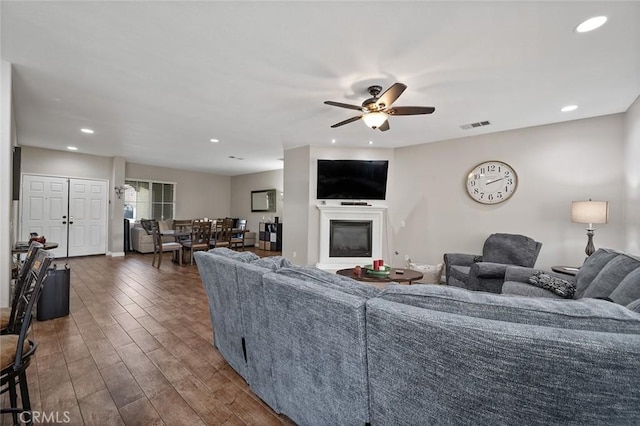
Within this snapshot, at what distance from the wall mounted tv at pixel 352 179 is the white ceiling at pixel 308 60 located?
1.20 metres

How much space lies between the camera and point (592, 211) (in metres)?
3.18

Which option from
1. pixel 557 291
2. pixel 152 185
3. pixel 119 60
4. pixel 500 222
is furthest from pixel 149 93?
pixel 152 185

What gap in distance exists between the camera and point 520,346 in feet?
2.51

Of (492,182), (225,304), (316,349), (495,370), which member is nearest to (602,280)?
(495,370)

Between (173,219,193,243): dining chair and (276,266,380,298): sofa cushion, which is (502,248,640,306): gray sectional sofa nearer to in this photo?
(276,266,380,298): sofa cushion

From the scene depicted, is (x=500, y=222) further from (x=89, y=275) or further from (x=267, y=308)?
(x=89, y=275)

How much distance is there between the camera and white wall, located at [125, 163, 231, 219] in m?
8.18

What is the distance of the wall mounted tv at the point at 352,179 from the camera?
5.19 metres

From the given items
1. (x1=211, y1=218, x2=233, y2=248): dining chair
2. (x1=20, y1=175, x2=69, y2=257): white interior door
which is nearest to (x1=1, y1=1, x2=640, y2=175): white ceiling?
(x1=211, y1=218, x2=233, y2=248): dining chair

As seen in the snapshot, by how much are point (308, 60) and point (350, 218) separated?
3.41 meters

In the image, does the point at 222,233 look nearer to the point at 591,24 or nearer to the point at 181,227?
the point at 181,227

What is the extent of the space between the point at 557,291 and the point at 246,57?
3412 millimetres

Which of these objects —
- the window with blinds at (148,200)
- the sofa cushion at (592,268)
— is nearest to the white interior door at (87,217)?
the window with blinds at (148,200)

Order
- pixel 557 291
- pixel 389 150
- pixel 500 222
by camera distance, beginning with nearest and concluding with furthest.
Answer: pixel 557 291
pixel 500 222
pixel 389 150
